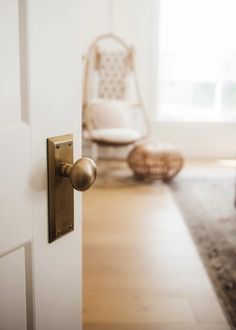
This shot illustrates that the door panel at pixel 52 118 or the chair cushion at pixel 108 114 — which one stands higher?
the door panel at pixel 52 118

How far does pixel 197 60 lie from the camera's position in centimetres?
505

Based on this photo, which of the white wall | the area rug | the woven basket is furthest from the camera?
the white wall

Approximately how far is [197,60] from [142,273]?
3.46 meters

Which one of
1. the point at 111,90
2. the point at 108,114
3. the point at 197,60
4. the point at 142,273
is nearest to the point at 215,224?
the point at 142,273

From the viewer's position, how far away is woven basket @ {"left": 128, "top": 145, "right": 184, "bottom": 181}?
12.8 ft

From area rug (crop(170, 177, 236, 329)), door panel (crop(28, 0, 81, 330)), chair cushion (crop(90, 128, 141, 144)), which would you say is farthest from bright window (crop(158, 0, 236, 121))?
door panel (crop(28, 0, 81, 330))

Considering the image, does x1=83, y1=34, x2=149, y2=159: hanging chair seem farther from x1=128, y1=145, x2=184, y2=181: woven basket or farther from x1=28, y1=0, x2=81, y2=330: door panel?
x1=28, y1=0, x2=81, y2=330: door panel

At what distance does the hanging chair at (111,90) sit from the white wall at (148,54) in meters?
0.13

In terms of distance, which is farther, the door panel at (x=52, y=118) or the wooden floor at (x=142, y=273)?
the wooden floor at (x=142, y=273)

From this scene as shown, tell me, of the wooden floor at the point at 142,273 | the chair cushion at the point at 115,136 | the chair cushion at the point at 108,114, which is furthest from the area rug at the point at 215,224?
the chair cushion at the point at 108,114

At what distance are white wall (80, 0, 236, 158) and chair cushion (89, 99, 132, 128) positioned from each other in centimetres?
64

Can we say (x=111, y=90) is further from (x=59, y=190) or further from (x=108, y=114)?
(x=59, y=190)

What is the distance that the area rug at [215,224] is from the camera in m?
2.10

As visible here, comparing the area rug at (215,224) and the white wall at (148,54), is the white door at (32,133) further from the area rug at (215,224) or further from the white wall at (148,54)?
the white wall at (148,54)
